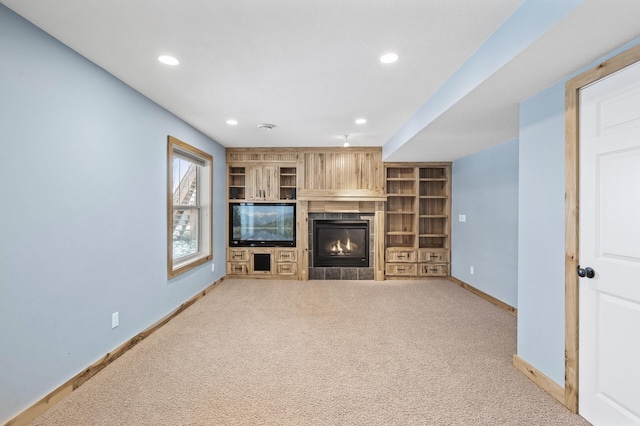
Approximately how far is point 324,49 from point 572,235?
6.84 feet

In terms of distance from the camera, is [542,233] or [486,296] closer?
[542,233]

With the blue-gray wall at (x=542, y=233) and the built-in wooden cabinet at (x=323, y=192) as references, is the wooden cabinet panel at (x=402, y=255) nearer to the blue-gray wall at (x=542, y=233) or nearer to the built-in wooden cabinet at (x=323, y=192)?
the built-in wooden cabinet at (x=323, y=192)

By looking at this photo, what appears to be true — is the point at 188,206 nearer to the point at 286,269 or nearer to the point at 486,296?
the point at 286,269

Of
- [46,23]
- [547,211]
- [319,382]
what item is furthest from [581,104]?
[46,23]

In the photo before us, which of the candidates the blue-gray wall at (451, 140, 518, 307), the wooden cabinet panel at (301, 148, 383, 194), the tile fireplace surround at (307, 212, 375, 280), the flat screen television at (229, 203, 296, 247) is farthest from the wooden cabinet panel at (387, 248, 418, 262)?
Result: the flat screen television at (229, 203, 296, 247)

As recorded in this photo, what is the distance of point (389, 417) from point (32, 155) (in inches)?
111

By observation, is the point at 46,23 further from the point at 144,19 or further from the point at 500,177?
the point at 500,177

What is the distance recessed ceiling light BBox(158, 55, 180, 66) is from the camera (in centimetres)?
223

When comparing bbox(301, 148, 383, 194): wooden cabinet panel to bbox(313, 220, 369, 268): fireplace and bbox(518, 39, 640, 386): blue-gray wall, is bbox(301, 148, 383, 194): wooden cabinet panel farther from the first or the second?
bbox(518, 39, 640, 386): blue-gray wall

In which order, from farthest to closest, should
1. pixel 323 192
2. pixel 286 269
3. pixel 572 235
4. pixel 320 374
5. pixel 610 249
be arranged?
1. pixel 286 269
2. pixel 323 192
3. pixel 320 374
4. pixel 572 235
5. pixel 610 249

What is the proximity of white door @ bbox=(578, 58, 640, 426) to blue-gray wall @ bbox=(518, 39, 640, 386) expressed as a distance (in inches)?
6.8

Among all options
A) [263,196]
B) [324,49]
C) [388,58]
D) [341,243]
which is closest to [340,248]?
[341,243]

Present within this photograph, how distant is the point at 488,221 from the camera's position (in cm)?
444

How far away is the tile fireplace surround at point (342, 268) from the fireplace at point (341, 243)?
0.06 m
